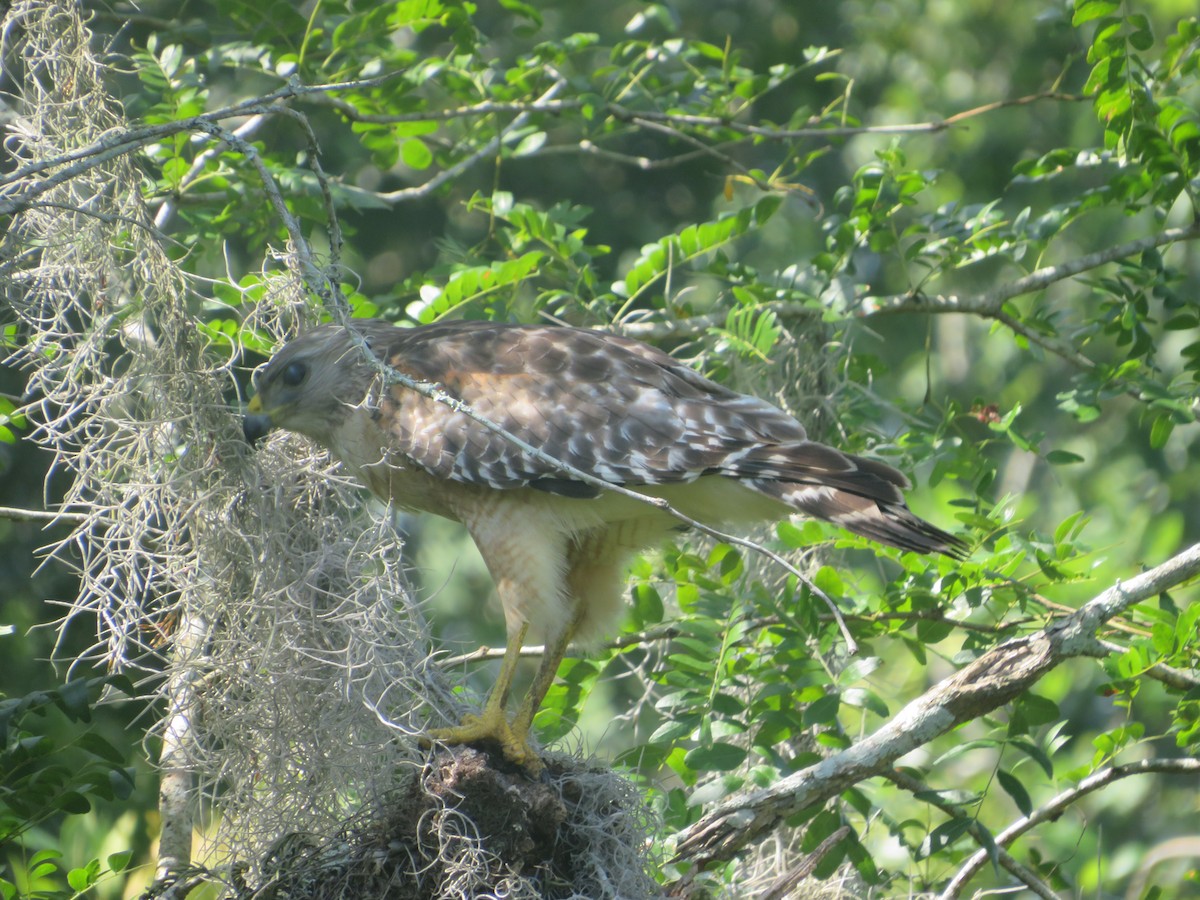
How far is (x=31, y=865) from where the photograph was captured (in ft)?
9.38

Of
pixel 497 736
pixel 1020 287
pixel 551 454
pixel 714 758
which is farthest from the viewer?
pixel 1020 287

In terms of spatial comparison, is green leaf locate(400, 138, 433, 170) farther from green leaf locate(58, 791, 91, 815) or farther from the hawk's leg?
green leaf locate(58, 791, 91, 815)

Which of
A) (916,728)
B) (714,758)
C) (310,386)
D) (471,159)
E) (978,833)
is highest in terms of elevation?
(471,159)

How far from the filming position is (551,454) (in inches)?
126

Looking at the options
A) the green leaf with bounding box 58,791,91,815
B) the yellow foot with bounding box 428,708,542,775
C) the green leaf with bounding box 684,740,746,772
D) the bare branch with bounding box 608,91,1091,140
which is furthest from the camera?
the bare branch with bounding box 608,91,1091,140

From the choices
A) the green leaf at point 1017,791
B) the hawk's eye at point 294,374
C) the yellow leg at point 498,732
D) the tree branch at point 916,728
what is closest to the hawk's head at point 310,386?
the hawk's eye at point 294,374

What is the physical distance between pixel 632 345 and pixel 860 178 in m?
0.82

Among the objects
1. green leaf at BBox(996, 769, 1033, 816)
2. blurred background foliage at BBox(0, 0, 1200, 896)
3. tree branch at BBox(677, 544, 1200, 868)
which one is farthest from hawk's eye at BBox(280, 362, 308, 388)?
green leaf at BBox(996, 769, 1033, 816)

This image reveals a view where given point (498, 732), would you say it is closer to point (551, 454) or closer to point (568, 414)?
point (551, 454)

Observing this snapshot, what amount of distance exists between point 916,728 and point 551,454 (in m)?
1.09

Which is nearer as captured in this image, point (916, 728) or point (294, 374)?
point (916, 728)

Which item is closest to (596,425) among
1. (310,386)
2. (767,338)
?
(767,338)

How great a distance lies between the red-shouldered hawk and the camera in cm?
309

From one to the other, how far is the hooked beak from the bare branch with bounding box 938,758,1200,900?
197cm
